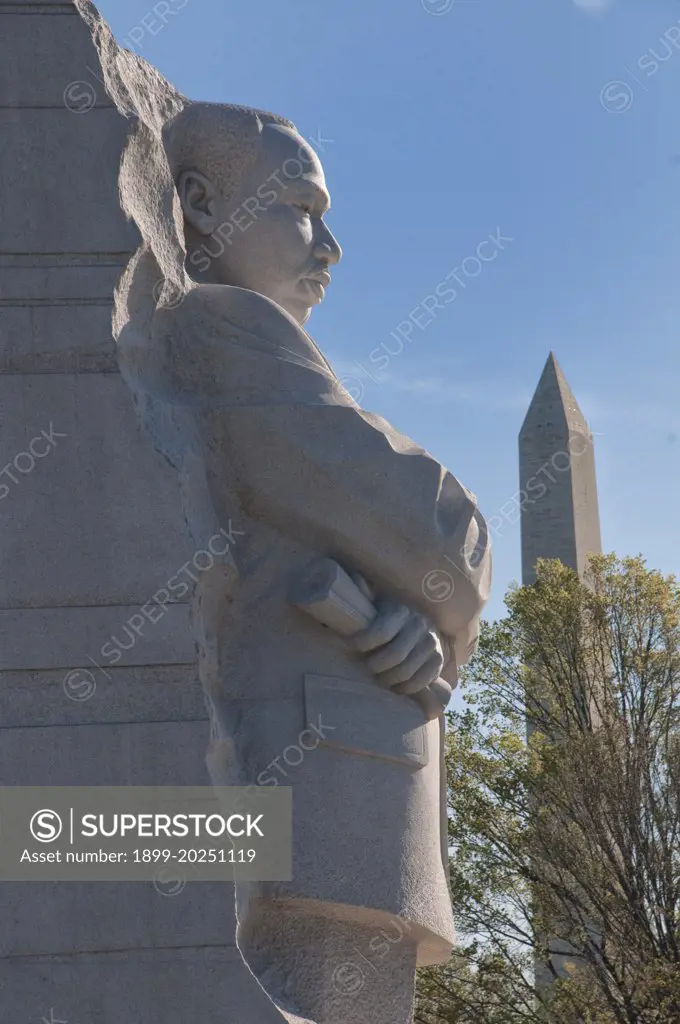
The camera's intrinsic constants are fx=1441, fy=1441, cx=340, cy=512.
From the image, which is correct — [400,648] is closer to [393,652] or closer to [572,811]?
[393,652]

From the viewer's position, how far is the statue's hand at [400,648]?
384 cm

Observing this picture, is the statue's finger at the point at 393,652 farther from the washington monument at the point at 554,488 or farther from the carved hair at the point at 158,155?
the washington monument at the point at 554,488

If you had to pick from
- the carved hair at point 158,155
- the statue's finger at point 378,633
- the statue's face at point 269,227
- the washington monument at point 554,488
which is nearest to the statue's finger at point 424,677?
the statue's finger at point 378,633

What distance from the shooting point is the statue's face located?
4.48 m

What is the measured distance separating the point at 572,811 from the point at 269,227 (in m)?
11.7

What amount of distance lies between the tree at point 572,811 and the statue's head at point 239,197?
10856 millimetres

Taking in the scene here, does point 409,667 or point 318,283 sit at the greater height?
point 318,283

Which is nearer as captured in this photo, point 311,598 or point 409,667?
point 311,598

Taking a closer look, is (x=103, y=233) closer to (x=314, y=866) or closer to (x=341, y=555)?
(x=341, y=555)

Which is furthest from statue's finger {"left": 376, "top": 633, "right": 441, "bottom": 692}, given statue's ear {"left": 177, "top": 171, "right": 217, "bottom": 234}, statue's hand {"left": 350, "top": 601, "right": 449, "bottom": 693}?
statue's ear {"left": 177, "top": 171, "right": 217, "bottom": 234}

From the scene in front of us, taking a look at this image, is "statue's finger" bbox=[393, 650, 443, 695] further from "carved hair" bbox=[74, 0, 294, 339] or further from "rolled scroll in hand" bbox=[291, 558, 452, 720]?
"carved hair" bbox=[74, 0, 294, 339]

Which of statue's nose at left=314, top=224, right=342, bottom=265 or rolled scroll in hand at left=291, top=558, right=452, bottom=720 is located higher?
statue's nose at left=314, top=224, right=342, bottom=265

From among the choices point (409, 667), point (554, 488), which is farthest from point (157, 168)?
point (554, 488)

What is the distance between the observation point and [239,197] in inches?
177
